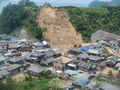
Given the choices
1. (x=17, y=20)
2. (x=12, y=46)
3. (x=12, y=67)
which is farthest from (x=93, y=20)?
(x=12, y=67)

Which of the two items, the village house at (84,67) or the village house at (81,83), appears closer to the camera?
the village house at (81,83)

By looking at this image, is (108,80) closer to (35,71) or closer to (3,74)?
(35,71)

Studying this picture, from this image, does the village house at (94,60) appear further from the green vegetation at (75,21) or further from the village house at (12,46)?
the village house at (12,46)

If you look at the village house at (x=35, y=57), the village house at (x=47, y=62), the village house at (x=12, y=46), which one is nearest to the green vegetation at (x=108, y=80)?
the village house at (x=47, y=62)

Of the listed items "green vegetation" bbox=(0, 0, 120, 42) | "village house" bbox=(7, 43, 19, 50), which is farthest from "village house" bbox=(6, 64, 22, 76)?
"green vegetation" bbox=(0, 0, 120, 42)

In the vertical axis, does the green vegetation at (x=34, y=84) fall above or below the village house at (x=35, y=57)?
below

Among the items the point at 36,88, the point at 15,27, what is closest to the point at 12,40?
the point at 15,27

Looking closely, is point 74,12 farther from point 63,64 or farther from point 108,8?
point 63,64
